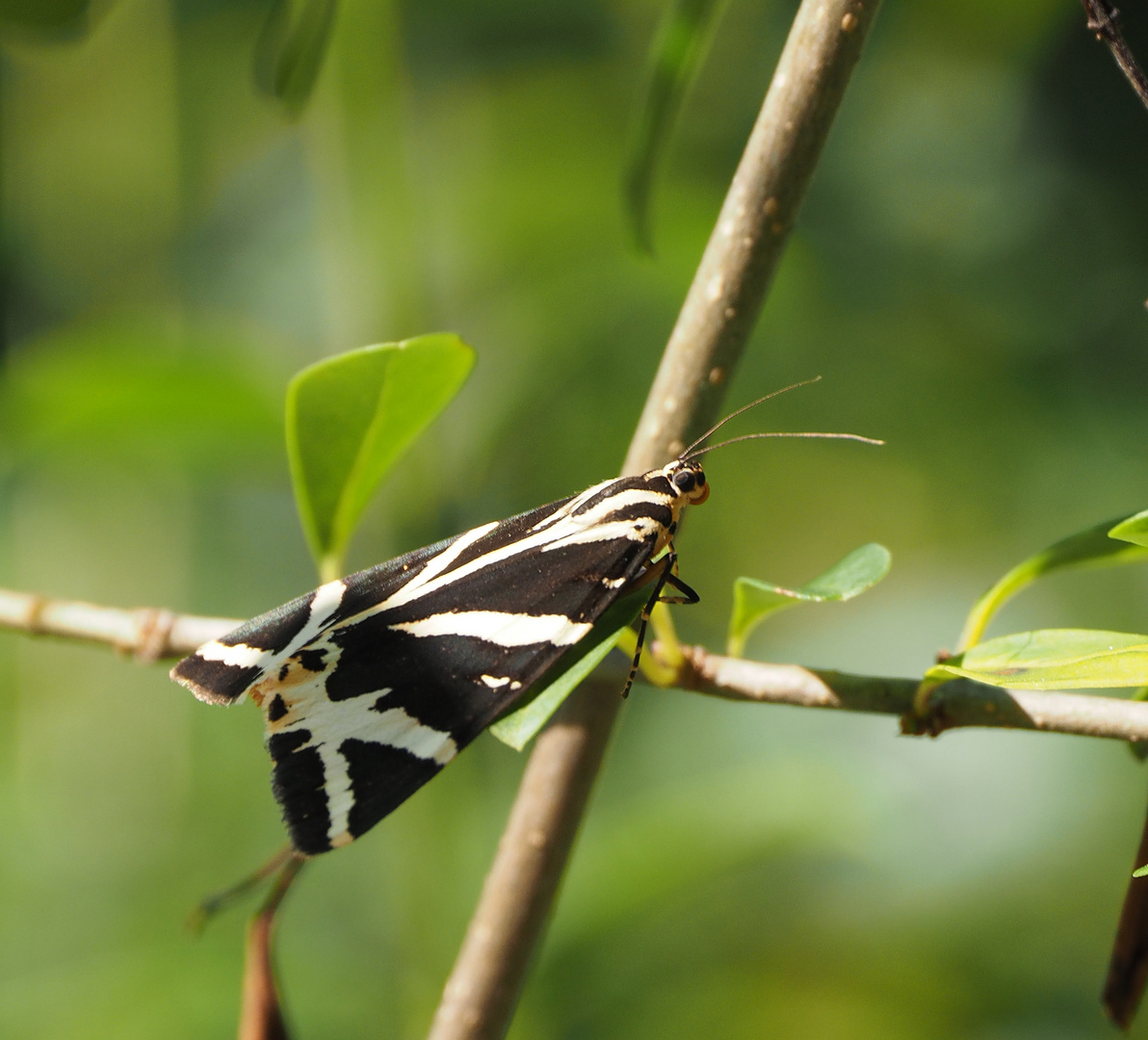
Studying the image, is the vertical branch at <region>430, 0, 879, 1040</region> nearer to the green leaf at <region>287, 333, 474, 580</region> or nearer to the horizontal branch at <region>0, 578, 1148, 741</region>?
the horizontal branch at <region>0, 578, 1148, 741</region>

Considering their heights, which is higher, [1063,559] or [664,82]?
[664,82]

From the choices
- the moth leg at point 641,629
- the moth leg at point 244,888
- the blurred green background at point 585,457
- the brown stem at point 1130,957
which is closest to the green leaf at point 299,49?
the blurred green background at point 585,457

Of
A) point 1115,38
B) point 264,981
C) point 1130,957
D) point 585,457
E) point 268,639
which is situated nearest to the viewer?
point 1115,38

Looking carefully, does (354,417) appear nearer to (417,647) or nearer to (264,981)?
(417,647)

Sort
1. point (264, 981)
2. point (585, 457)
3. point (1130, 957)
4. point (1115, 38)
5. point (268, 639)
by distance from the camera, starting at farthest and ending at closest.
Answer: point (585, 457)
point (268, 639)
point (264, 981)
point (1130, 957)
point (1115, 38)

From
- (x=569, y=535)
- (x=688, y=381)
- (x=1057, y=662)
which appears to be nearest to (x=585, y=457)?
(x=569, y=535)

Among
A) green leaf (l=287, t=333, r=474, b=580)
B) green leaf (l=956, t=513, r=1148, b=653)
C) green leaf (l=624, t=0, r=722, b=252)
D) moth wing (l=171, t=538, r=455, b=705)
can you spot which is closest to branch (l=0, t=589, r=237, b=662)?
moth wing (l=171, t=538, r=455, b=705)

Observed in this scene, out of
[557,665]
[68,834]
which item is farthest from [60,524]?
[557,665]
